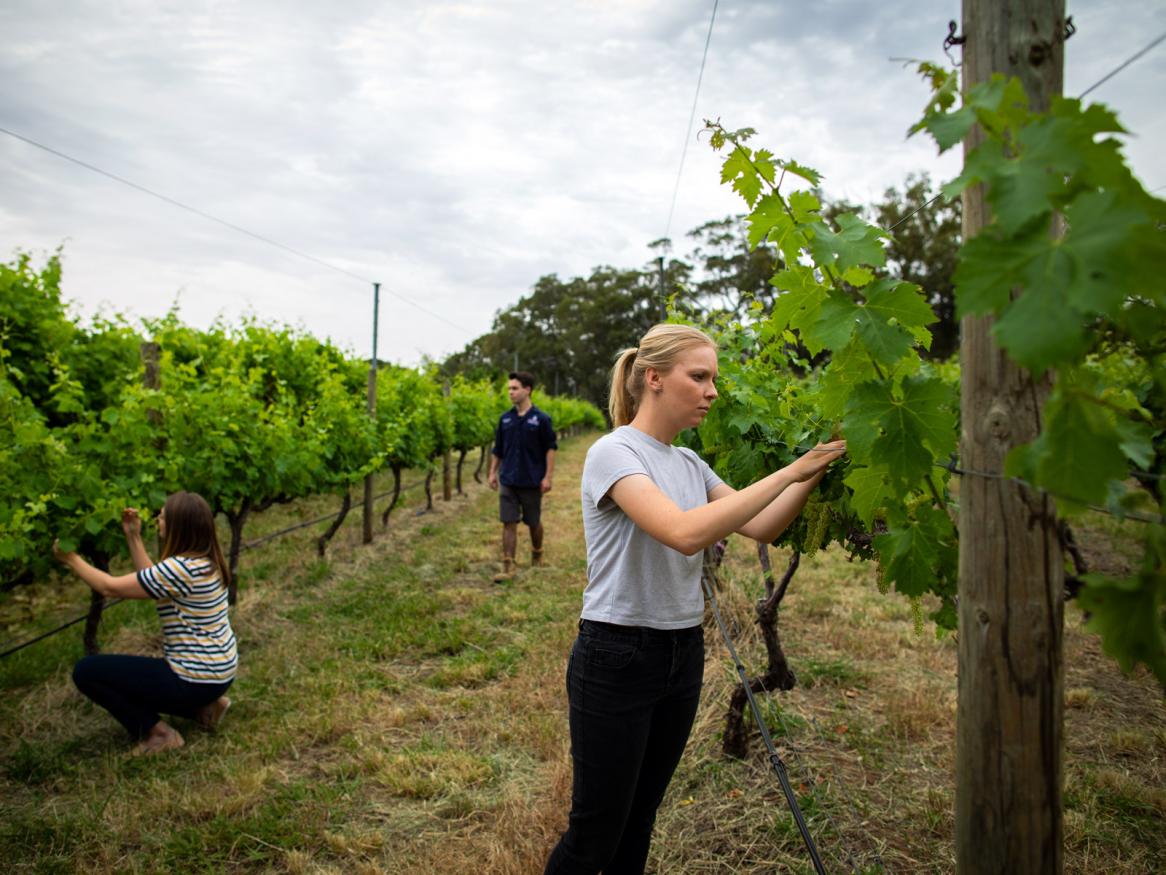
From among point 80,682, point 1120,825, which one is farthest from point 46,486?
point 1120,825

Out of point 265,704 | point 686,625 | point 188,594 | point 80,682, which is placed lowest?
point 265,704

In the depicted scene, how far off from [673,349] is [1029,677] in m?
1.18

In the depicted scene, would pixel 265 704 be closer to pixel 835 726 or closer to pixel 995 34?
pixel 835 726

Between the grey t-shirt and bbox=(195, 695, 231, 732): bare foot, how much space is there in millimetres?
3121

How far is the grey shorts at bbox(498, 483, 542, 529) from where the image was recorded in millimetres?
7352

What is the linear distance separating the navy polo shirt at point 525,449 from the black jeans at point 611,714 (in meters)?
5.20

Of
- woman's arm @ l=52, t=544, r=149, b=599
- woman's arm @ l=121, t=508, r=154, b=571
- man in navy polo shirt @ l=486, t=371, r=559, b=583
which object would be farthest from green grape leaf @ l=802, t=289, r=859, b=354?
man in navy polo shirt @ l=486, t=371, r=559, b=583

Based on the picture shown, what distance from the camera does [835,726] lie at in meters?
3.85

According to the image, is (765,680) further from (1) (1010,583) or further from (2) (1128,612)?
(2) (1128,612)

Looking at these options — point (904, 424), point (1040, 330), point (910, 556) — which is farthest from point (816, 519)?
point (1040, 330)

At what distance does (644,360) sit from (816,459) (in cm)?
61

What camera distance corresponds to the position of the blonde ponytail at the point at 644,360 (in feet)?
6.66

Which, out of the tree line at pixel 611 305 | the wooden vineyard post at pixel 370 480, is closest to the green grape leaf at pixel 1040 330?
the wooden vineyard post at pixel 370 480

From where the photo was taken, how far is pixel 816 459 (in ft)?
5.50
